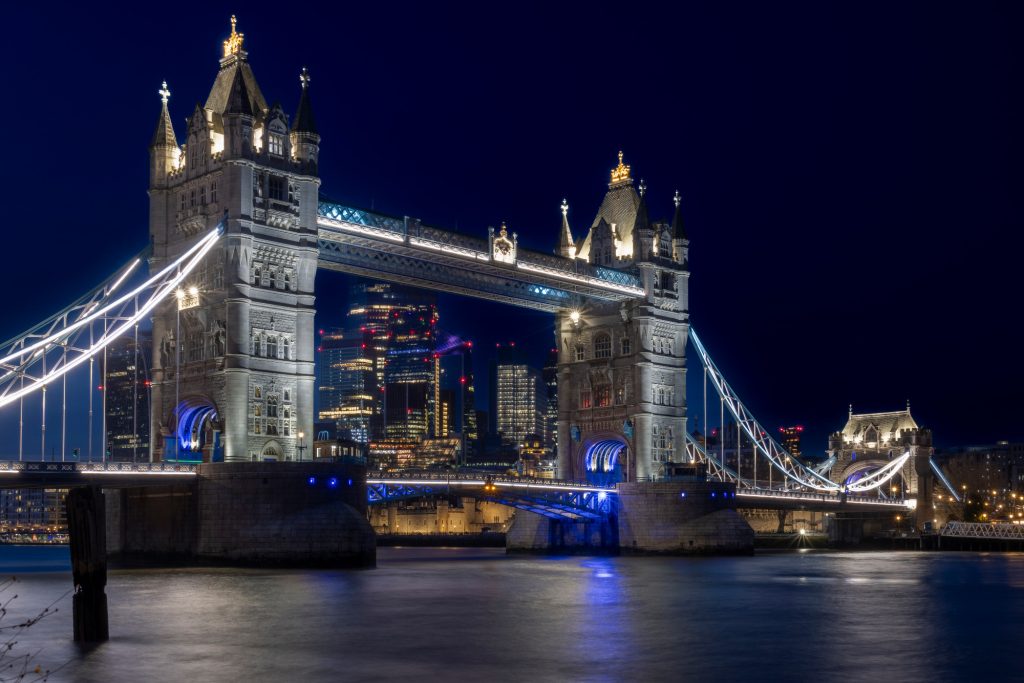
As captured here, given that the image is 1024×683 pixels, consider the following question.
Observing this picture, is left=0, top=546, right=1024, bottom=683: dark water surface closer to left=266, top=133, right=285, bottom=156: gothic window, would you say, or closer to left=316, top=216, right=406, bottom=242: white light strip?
left=316, top=216, right=406, bottom=242: white light strip

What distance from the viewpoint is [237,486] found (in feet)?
225

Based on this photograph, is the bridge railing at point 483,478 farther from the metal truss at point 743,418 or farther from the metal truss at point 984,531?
the metal truss at point 984,531

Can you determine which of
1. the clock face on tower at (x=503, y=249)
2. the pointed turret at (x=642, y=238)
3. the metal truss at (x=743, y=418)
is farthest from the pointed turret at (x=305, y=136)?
the metal truss at (x=743, y=418)

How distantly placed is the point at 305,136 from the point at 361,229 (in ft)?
20.2

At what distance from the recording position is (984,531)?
4877 inches

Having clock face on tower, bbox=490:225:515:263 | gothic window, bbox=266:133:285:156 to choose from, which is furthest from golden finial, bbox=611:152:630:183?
gothic window, bbox=266:133:285:156

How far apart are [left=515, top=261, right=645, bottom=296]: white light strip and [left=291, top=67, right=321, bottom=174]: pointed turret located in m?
17.9

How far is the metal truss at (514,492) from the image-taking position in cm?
8328

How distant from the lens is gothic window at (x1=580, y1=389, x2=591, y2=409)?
104 meters

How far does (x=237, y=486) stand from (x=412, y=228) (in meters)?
20.5

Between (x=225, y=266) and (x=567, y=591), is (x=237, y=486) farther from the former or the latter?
(x=567, y=591)

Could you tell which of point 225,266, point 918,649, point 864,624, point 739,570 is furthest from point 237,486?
point 918,649

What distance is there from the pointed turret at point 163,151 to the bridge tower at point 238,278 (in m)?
0.09

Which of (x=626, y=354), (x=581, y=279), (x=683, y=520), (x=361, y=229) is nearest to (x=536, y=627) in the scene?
(x=361, y=229)
